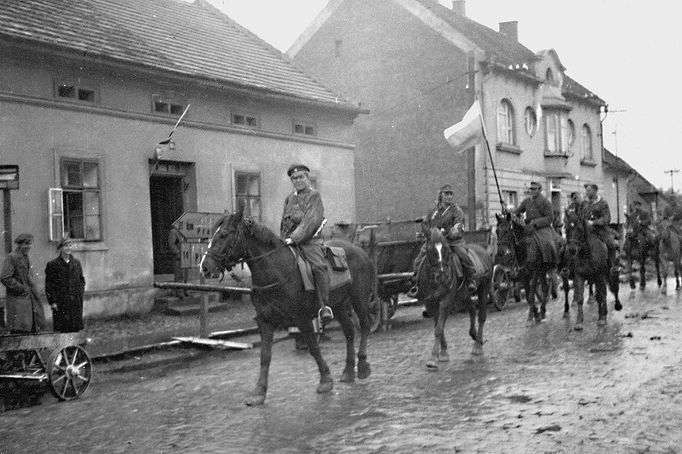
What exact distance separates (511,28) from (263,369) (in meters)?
31.7

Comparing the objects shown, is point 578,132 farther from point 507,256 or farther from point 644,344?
point 644,344

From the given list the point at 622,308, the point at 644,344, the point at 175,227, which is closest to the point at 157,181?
the point at 175,227

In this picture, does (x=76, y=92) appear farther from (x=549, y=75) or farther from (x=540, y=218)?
(x=549, y=75)

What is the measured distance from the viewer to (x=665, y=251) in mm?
21406

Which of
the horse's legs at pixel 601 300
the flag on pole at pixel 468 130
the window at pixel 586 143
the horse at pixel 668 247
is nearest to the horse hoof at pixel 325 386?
the horse's legs at pixel 601 300

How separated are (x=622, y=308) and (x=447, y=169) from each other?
1424 cm

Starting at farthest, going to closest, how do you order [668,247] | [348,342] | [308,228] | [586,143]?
[586,143], [668,247], [348,342], [308,228]

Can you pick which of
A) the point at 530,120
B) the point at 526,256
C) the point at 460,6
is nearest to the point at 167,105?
the point at 526,256

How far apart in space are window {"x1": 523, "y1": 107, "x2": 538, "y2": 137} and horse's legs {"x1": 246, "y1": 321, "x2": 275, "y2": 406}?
25378mm

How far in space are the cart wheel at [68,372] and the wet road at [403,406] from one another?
149mm

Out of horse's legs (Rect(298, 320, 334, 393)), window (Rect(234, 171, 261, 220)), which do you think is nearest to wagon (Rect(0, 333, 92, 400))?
horse's legs (Rect(298, 320, 334, 393))

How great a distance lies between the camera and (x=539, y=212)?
1541 centimetres

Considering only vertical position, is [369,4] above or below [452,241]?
above

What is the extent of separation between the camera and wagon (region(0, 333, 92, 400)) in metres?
8.93
